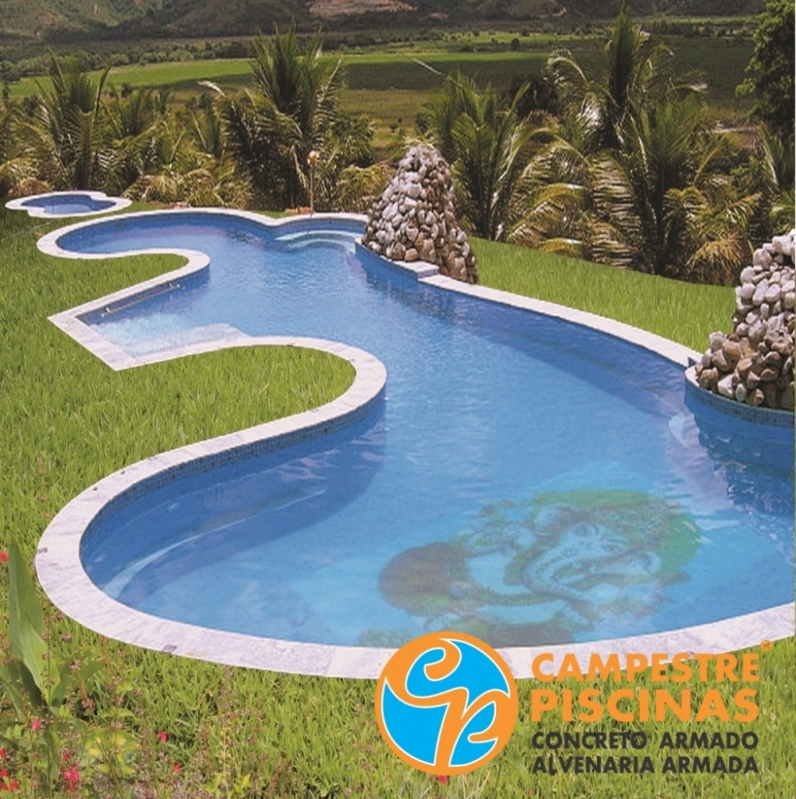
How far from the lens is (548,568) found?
567 centimetres

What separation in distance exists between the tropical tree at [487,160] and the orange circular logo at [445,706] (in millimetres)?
Answer: 11170

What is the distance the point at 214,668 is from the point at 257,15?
2316 inches

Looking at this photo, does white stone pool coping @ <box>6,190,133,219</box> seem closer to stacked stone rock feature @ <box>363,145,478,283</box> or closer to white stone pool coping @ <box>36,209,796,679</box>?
stacked stone rock feature @ <box>363,145,478,283</box>

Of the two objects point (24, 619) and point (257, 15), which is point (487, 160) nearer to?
point (24, 619)

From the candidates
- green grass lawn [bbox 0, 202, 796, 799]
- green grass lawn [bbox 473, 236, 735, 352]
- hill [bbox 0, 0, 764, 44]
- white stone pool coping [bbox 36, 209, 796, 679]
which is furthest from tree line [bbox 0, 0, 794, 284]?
hill [bbox 0, 0, 764, 44]

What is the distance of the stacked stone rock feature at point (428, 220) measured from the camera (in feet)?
36.7

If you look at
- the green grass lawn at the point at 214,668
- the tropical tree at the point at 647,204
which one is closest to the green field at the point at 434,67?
the tropical tree at the point at 647,204

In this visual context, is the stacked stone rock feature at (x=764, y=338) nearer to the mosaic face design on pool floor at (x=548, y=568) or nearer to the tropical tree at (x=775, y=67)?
the mosaic face design on pool floor at (x=548, y=568)

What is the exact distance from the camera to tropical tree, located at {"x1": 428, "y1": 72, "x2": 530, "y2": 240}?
14656 mm

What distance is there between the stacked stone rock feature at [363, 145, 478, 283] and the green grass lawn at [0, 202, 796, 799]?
0.74 meters

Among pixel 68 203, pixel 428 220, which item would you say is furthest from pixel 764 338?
pixel 68 203

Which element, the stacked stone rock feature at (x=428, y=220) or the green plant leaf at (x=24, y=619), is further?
the stacked stone rock feature at (x=428, y=220)

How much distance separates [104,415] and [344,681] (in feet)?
11.1

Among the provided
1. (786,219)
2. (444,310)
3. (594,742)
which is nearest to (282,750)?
(594,742)
